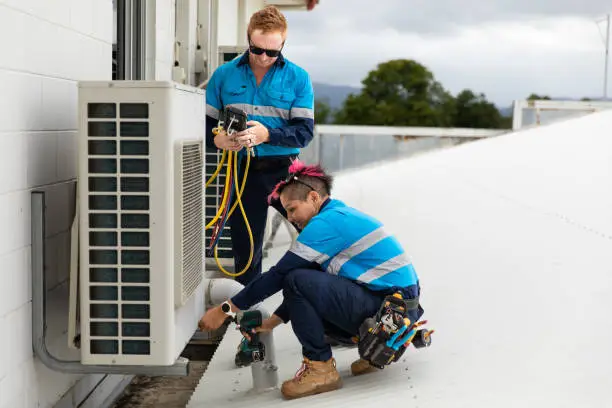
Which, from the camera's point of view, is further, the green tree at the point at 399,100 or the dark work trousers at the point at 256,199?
the green tree at the point at 399,100

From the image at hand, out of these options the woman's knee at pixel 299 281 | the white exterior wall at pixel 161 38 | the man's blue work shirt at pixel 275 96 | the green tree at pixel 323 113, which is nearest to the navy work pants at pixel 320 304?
the woman's knee at pixel 299 281

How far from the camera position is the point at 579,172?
12188 mm

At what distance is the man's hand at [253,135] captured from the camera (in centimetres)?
400

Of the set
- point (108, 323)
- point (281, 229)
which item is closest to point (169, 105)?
point (108, 323)

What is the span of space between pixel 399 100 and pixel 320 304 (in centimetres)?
5206

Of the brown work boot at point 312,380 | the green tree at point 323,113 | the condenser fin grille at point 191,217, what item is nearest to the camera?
the condenser fin grille at point 191,217

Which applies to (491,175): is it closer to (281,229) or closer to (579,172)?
(579,172)

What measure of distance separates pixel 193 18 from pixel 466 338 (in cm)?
316

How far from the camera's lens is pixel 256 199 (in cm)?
442

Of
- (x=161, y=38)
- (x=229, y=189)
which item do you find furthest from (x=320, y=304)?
(x=161, y=38)

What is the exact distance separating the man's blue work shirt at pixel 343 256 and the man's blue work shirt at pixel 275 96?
0.59 meters

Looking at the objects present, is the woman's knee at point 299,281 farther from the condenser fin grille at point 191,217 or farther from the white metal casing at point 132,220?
the white metal casing at point 132,220

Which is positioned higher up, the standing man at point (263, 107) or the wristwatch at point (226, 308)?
the standing man at point (263, 107)

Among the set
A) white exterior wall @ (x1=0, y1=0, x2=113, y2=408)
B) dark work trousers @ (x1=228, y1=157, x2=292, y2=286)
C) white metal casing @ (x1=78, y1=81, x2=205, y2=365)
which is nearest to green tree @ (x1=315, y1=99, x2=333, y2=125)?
dark work trousers @ (x1=228, y1=157, x2=292, y2=286)
